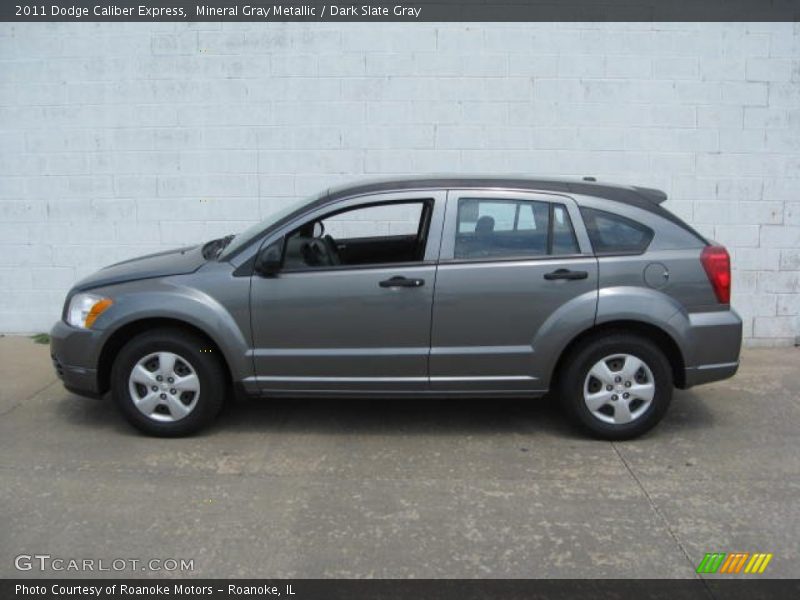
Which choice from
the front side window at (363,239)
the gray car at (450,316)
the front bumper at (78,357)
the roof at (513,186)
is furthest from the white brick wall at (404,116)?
the front bumper at (78,357)

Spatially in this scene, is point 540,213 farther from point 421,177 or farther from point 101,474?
point 101,474

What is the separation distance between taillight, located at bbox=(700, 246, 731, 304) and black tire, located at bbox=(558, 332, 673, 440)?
536 millimetres

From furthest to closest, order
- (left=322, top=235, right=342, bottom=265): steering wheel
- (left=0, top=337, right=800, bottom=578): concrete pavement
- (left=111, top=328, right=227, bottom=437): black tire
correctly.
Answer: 1. (left=322, top=235, right=342, bottom=265): steering wheel
2. (left=111, top=328, right=227, bottom=437): black tire
3. (left=0, top=337, right=800, bottom=578): concrete pavement

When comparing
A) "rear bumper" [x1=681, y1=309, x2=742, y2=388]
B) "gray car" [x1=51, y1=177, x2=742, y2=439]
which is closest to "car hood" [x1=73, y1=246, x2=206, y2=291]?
"gray car" [x1=51, y1=177, x2=742, y2=439]

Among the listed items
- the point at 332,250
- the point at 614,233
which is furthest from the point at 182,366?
the point at 614,233

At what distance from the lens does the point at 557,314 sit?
14.9 feet

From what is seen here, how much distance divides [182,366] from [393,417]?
58.8 inches

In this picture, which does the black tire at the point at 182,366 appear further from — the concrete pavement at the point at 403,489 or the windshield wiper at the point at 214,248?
the windshield wiper at the point at 214,248

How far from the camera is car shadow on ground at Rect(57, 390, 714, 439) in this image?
4984 mm

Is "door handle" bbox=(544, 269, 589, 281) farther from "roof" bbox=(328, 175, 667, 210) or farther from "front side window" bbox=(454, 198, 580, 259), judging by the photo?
"roof" bbox=(328, 175, 667, 210)

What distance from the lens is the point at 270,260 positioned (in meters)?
4.58

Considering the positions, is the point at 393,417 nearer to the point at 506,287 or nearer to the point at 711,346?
the point at 506,287

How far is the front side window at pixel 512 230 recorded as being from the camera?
4.63 meters
